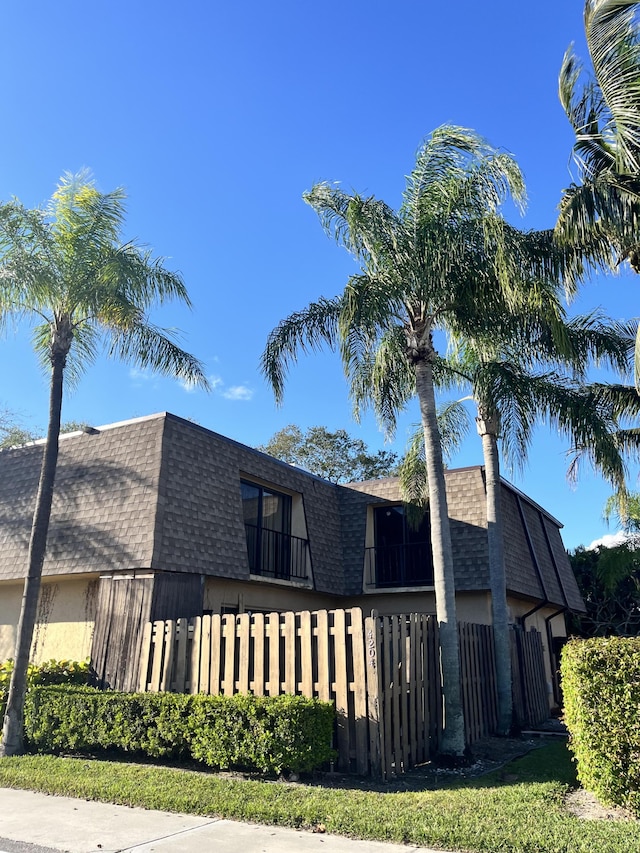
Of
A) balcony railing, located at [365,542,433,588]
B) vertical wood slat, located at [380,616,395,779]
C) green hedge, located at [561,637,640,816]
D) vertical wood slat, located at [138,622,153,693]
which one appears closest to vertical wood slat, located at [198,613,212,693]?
vertical wood slat, located at [138,622,153,693]

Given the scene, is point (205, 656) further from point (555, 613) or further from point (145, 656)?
point (555, 613)

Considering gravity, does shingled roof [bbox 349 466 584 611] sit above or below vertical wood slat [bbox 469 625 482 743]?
above

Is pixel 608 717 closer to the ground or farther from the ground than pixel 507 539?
closer to the ground

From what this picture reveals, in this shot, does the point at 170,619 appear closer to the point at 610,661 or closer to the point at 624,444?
the point at 610,661

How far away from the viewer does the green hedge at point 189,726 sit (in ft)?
24.6

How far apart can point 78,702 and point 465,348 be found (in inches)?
398

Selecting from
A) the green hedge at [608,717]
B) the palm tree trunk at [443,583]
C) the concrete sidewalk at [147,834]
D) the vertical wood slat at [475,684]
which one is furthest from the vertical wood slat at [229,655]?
the green hedge at [608,717]

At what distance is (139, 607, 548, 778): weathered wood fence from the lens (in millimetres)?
7918

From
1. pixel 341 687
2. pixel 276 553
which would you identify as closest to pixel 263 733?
pixel 341 687

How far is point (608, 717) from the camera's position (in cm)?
586

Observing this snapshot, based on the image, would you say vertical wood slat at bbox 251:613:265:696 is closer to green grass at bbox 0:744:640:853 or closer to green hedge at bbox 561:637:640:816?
green grass at bbox 0:744:640:853

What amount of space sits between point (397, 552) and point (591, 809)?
1154 cm

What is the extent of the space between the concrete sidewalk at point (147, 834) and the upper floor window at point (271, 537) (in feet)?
27.8

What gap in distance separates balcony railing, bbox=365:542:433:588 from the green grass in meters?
8.52
